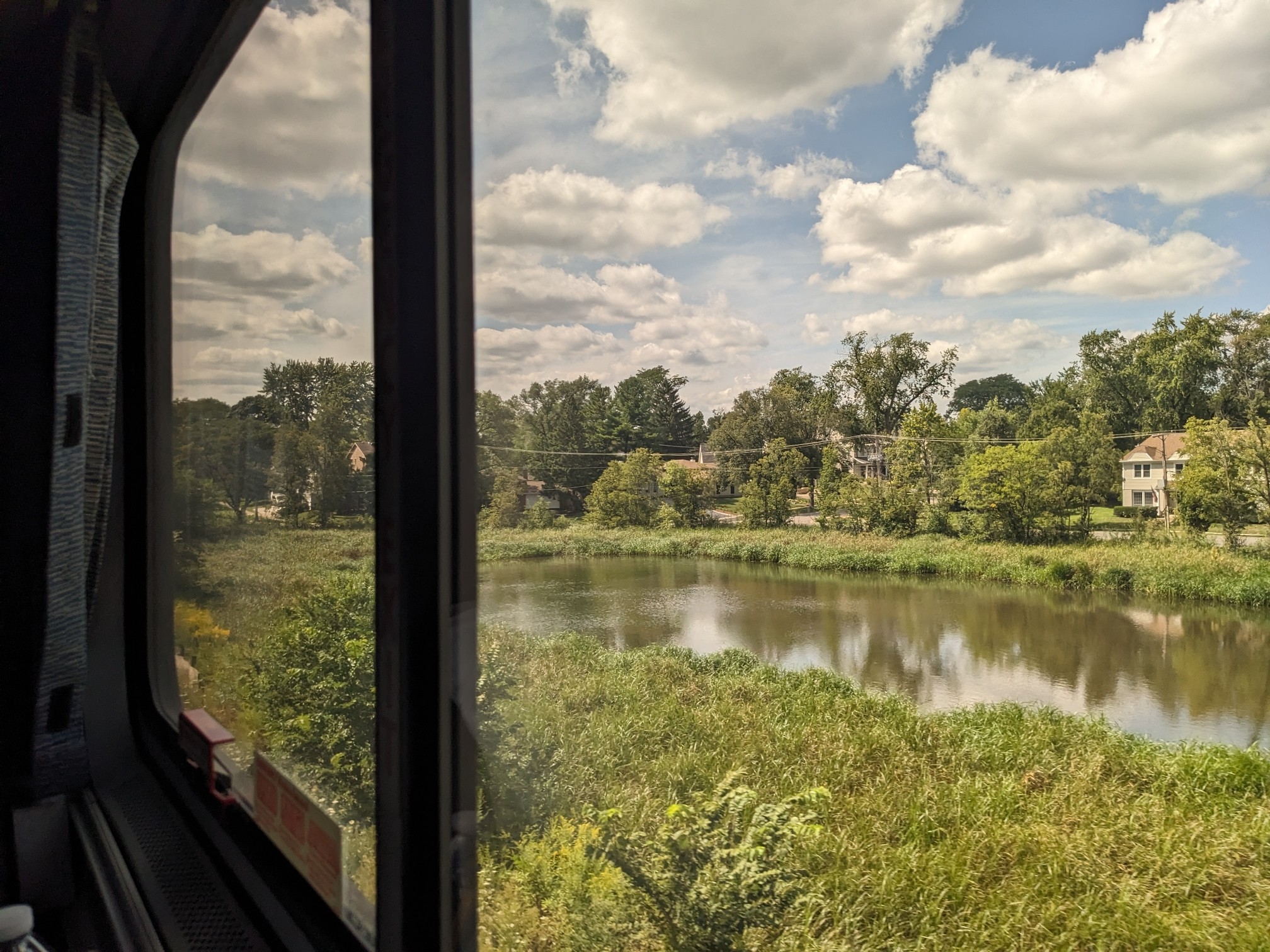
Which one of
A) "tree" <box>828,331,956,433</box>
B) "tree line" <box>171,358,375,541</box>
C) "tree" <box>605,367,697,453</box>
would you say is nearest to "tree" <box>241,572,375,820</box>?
"tree line" <box>171,358,375,541</box>

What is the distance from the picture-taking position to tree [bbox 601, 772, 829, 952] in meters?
0.58

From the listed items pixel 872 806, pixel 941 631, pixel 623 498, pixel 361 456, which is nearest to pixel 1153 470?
pixel 941 631

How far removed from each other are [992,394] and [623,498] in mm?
350

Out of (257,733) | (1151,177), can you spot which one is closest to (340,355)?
(257,733)

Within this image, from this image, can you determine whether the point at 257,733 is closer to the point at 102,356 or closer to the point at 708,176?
the point at 102,356

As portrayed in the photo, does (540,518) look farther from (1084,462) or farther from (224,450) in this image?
(224,450)

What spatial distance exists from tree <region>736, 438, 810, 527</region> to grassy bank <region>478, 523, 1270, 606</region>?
0.06ft

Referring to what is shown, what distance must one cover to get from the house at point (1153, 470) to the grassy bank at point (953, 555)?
0.10ft

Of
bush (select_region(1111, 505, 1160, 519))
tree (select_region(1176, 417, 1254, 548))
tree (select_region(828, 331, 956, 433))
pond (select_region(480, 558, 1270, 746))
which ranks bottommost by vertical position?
pond (select_region(480, 558, 1270, 746))

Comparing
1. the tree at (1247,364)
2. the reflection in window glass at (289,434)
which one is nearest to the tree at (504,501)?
the reflection in window glass at (289,434)

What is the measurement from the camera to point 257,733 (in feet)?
3.95

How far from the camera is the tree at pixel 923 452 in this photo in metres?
0.62

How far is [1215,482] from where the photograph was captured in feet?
1.42

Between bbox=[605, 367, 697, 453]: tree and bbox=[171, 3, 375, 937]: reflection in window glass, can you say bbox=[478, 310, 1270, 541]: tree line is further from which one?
bbox=[171, 3, 375, 937]: reflection in window glass
